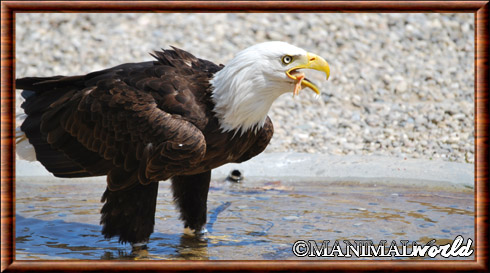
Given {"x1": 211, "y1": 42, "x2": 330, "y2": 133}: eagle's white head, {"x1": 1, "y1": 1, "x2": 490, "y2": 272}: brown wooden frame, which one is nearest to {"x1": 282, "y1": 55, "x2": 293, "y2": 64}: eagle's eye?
{"x1": 211, "y1": 42, "x2": 330, "y2": 133}: eagle's white head

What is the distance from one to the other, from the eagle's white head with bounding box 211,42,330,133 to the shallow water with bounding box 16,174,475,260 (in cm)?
88

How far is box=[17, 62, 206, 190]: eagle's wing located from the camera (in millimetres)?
4199

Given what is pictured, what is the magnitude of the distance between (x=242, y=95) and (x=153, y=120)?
21.4 inches

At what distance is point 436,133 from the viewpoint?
24.7 ft

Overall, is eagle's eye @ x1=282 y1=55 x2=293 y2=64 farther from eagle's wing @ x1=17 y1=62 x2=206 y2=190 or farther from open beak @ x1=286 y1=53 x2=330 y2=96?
eagle's wing @ x1=17 y1=62 x2=206 y2=190

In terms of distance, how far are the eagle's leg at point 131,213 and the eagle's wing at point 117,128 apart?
0.13 metres

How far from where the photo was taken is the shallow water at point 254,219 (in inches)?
181

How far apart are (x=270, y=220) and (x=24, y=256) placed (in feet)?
5.70

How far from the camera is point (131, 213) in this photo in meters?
4.52

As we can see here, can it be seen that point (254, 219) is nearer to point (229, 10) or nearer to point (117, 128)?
point (117, 128)

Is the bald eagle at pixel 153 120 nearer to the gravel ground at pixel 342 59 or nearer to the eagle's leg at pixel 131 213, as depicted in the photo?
the eagle's leg at pixel 131 213

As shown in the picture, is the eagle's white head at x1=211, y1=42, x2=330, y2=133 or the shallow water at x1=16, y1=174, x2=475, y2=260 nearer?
the eagle's white head at x1=211, y1=42, x2=330, y2=133

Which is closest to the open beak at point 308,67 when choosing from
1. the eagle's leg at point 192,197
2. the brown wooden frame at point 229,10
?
the brown wooden frame at point 229,10

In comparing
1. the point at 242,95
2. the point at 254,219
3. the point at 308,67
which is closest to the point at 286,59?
the point at 308,67
